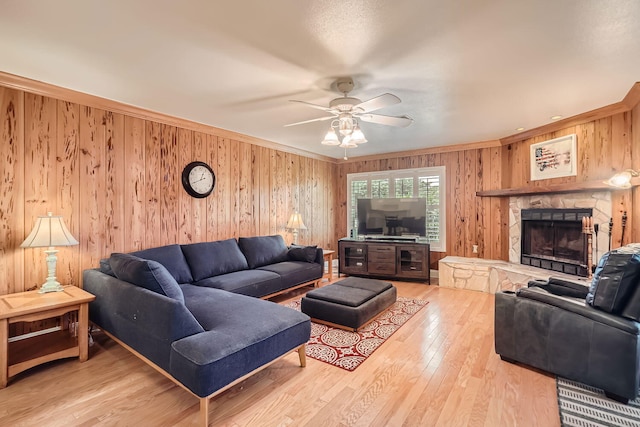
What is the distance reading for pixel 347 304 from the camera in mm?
3096

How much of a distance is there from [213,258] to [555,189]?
4.65 meters

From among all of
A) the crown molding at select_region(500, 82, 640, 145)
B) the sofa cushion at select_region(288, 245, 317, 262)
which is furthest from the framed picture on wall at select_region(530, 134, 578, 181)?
the sofa cushion at select_region(288, 245, 317, 262)

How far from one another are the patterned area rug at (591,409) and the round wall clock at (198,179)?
4.19 metres

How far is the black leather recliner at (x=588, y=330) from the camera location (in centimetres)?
193

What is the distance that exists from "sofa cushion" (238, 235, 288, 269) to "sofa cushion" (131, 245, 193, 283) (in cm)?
95

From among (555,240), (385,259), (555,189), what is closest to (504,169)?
(555,189)


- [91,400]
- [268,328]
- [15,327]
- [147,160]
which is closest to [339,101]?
[268,328]

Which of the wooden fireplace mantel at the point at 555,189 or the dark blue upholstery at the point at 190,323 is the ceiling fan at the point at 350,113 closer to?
the dark blue upholstery at the point at 190,323

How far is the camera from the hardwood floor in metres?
1.83

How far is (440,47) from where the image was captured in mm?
2119

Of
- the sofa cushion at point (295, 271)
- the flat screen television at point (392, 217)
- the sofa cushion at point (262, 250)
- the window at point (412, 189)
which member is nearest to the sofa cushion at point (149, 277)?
the sofa cushion at point (295, 271)

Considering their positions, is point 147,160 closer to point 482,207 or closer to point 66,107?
point 66,107

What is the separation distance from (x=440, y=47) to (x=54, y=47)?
2.82 meters

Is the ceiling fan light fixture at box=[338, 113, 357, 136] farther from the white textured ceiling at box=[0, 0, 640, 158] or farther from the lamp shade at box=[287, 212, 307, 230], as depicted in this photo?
the lamp shade at box=[287, 212, 307, 230]
